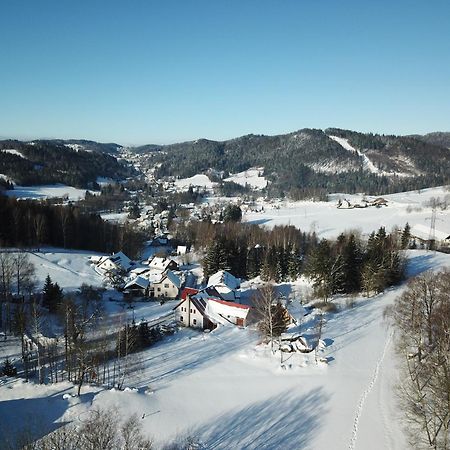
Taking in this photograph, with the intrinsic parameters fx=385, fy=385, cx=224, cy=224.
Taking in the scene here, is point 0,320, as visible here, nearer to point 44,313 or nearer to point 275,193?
point 44,313

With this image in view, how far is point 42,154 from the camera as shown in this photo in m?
180

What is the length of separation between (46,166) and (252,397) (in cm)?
16752

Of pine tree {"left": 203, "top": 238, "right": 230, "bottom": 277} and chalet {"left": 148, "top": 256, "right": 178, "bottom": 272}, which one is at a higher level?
pine tree {"left": 203, "top": 238, "right": 230, "bottom": 277}

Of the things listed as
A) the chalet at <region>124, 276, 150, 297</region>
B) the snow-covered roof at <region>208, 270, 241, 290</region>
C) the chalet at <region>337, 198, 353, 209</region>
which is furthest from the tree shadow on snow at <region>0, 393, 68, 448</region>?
the chalet at <region>337, 198, 353, 209</region>

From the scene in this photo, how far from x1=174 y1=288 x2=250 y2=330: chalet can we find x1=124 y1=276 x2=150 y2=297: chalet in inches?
467

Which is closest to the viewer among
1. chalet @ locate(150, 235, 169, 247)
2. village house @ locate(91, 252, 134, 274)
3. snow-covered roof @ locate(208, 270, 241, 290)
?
snow-covered roof @ locate(208, 270, 241, 290)

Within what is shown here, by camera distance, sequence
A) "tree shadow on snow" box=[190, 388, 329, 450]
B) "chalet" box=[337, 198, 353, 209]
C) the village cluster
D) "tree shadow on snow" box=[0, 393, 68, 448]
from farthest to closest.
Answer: "chalet" box=[337, 198, 353, 209]
the village cluster
"tree shadow on snow" box=[190, 388, 329, 450]
"tree shadow on snow" box=[0, 393, 68, 448]

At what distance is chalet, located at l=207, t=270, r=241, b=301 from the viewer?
41.1m

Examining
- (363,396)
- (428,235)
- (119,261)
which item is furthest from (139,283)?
(428,235)

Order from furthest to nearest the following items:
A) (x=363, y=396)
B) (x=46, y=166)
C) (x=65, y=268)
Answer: (x=46, y=166)
(x=65, y=268)
(x=363, y=396)

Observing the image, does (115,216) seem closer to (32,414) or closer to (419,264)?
(419,264)

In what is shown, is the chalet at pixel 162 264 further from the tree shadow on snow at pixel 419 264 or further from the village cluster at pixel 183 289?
the tree shadow on snow at pixel 419 264

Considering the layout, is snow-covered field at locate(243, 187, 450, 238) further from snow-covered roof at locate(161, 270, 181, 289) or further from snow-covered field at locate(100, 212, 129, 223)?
snow-covered roof at locate(161, 270, 181, 289)

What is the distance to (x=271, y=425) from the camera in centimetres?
1841
